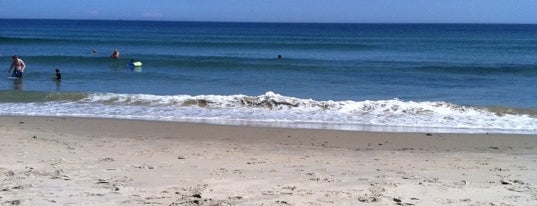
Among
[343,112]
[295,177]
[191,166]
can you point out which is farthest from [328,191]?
[343,112]

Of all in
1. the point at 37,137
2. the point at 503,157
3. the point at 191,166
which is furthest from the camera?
the point at 37,137

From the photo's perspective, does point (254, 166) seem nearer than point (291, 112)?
Yes

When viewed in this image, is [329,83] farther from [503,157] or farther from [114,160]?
[114,160]

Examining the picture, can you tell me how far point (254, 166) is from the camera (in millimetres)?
7785

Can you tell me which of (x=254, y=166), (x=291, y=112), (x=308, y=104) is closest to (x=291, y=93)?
(x=308, y=104)

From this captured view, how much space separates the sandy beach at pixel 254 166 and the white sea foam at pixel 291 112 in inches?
41.5

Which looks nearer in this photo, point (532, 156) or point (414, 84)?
point (532, 156)

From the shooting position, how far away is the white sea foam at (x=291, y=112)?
12.5m

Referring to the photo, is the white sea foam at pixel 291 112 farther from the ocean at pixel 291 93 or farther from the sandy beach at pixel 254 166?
the sandy beach at pixel 254 166

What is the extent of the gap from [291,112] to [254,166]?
21.7 ft

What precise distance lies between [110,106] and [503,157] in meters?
9.83

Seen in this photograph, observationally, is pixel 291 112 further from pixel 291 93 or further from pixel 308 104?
pixel 291 93

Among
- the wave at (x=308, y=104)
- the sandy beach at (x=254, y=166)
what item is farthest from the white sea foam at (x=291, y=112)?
the sandy beach at (x=254, y=166)

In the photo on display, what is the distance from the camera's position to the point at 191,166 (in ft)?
25.1
